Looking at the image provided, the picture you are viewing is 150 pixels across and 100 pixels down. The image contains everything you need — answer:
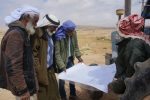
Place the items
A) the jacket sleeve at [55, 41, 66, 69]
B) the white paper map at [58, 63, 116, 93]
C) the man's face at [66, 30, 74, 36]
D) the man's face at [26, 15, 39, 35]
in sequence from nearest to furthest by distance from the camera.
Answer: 1. the man's face at [26, 15, 39, 35]
2. the white paper map at [58, 63, 116, 93]
3. the jacket sleeve at [55, 41, 66, 69]
4. the man's face at [66, 30, 74, 36]

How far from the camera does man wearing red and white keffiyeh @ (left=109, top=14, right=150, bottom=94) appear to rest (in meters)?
4.27

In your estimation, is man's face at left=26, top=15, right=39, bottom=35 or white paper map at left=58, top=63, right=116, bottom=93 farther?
white paper map at left=58, top=63, right=116, bottom=93

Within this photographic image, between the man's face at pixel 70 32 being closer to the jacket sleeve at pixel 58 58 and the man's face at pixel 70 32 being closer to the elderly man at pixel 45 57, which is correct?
the jacket sleeve at pixel 58 58

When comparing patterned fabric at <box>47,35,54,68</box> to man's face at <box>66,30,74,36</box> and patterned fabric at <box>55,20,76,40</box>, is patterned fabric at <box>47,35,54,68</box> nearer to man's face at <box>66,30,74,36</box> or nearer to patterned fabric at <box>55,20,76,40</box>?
patterned fabric at <box>55,20,76,40</box>

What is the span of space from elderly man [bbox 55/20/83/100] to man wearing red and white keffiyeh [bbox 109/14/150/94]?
6.03 ft

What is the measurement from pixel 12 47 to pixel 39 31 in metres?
1.24

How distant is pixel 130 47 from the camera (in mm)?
4336

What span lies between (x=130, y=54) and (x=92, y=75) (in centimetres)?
218

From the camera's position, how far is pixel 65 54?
671 centimetres

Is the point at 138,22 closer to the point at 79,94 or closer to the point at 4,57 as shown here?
the point at 4,57

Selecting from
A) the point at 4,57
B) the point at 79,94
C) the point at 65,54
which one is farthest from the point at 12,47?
the point at 79,94

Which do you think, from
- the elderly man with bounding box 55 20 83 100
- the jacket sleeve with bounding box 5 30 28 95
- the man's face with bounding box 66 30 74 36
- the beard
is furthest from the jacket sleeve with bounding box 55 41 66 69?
the jacket sleeve with bounding box 5 30 28 95

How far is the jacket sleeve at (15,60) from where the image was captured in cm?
430

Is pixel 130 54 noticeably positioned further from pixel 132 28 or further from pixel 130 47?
pixel 132 28
